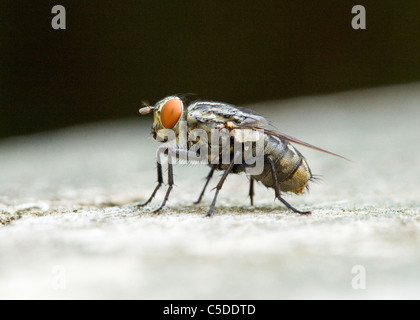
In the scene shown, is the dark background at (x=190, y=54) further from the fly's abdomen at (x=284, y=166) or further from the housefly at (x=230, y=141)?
the fly's abdomen at (x=284, y=166)

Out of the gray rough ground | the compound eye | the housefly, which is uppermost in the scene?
the compound eye

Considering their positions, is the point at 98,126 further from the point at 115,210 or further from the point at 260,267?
the point at 260,267

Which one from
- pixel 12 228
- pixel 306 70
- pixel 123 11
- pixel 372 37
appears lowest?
pixel 12 228

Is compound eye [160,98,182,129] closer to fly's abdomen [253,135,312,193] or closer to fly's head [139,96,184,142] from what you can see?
fly's head [139,96,184,142]

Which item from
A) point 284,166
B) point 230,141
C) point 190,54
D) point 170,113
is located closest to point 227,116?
point 230,141

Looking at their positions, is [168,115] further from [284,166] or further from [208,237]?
[208,237]

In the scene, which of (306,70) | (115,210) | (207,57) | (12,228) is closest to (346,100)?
(306,70)

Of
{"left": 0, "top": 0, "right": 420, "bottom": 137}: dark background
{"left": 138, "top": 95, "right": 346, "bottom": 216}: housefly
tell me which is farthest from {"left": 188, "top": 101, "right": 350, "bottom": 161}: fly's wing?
{"left": 0, "top": 0, "right": 420, "bottom": 137}: dark background
